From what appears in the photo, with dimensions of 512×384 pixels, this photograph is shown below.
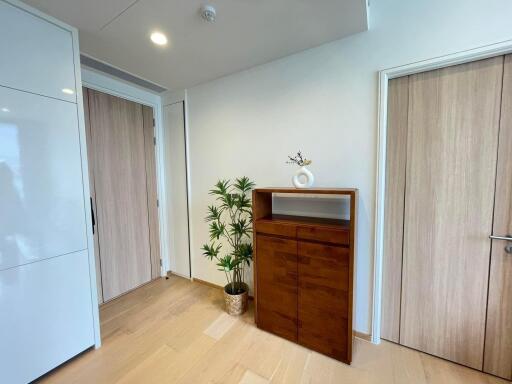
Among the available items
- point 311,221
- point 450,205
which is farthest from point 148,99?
point 450,205

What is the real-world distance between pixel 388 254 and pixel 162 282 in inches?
109

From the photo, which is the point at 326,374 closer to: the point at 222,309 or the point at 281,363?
the point at 281,363

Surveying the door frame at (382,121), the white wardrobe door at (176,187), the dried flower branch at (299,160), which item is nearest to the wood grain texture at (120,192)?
the white wardrobe door at (176,187)

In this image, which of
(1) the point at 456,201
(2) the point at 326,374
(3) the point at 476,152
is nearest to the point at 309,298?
(2) the point at 326,374

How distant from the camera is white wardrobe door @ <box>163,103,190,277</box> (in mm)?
2875

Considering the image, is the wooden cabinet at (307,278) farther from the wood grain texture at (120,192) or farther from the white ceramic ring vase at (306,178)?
the wood grain texture at (120,192)

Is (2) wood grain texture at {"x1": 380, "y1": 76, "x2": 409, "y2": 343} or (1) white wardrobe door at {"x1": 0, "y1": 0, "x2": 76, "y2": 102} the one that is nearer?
(1) white wardrobe door at {"x1": 0, "y1": 0, "x2": 76, "y2": 102}

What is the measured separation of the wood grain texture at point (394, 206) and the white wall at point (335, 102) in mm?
129

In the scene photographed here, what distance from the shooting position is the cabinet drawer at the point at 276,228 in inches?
68.8

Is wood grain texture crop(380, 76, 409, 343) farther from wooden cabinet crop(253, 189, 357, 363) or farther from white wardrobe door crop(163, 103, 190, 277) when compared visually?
white wardrobe door crop(163, 103, 190, 277)

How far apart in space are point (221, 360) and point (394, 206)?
6.05 ft

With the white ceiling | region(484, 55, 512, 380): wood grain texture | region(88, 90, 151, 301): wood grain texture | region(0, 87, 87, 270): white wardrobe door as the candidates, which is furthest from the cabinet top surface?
region(88, 90, 151, 301): wood grain texture

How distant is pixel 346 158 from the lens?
6.01ft

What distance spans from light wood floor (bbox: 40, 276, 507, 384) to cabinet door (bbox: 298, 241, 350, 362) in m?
0.13
